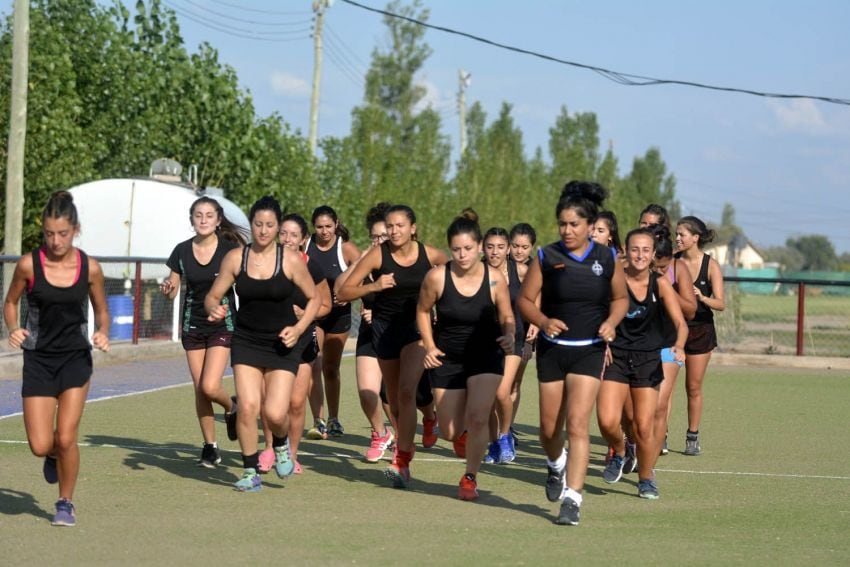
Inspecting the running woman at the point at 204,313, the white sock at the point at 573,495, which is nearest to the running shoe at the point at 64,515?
the running woman at the point at 204,313

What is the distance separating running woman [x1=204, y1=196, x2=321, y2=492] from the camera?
9461 millimetres

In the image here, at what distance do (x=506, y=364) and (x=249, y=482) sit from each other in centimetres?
278

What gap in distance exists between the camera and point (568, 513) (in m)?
8.44

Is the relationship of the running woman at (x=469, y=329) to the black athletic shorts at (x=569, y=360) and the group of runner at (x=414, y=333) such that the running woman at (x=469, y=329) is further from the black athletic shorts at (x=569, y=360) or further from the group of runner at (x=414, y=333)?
the black athletic shorts at (x=569, y=360)

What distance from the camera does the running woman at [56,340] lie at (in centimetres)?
805

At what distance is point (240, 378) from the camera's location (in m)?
9.49

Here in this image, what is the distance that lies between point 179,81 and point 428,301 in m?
22.8

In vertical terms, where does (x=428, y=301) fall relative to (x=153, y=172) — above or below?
below

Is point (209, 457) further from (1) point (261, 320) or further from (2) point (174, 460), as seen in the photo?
(1) point (261, 320)

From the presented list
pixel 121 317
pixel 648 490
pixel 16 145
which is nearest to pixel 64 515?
pixel 648 490

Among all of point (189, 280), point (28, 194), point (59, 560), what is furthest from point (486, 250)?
point (28, 194)

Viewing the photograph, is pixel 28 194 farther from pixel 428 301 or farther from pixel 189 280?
pixel 428 301

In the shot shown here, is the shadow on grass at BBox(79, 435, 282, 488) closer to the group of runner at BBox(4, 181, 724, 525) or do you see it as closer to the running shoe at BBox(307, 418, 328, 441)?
the group of runner at BBox(4, 181, 724, 525)

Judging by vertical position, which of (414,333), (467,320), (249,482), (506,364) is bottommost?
(249,482)
